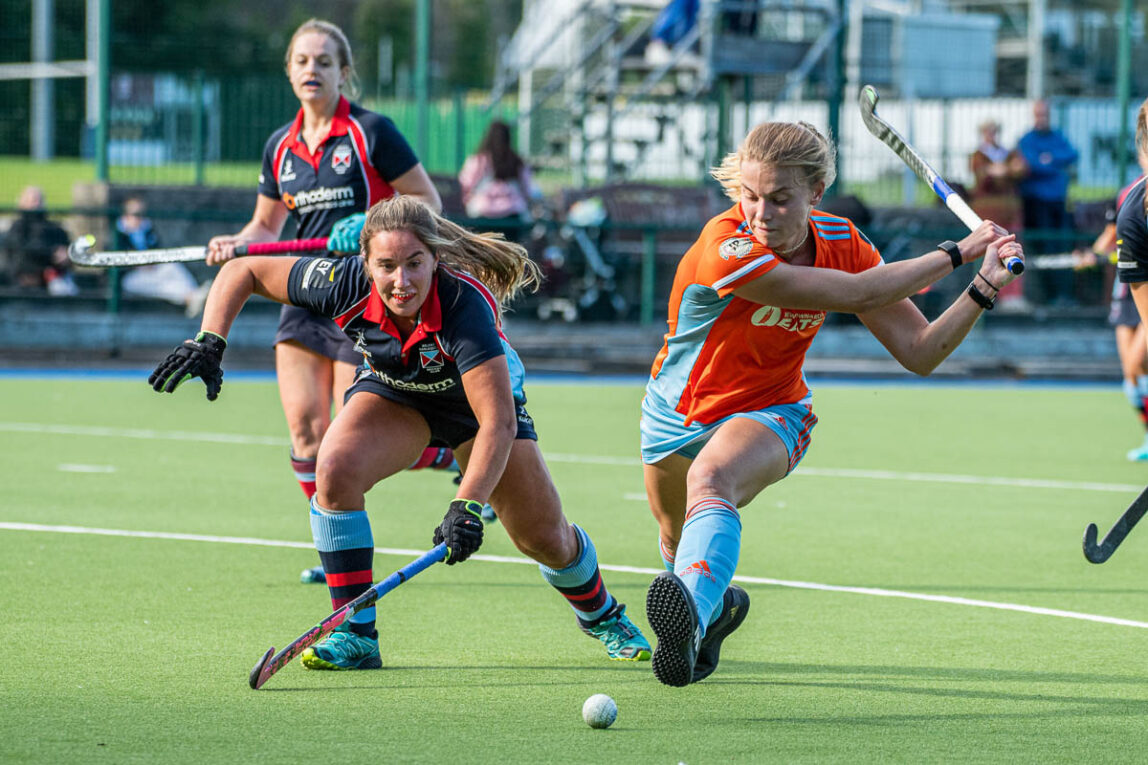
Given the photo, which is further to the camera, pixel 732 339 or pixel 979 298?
pixel 732 339

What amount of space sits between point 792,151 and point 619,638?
64.0 inches

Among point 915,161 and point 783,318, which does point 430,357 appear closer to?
point 783,318

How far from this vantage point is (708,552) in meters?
4.49

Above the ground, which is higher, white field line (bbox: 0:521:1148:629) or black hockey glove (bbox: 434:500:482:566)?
black hockey glove (bbox: 434:500:482:566)

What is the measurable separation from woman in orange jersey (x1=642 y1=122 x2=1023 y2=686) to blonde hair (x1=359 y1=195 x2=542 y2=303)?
520 millimetres

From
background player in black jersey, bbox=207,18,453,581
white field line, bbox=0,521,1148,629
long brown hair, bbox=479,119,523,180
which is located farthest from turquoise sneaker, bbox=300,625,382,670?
long brown hair, bbox=479,119,523,180

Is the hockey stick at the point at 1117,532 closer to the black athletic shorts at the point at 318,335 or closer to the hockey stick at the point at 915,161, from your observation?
the hockey stick at the point at 915,161

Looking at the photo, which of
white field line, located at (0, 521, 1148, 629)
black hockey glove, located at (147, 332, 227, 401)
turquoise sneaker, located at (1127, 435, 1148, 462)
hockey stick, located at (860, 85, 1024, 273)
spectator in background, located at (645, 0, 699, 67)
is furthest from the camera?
spectator in background, located at (645, 0, 699, 67)

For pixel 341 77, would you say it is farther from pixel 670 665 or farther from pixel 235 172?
pixel 235 172

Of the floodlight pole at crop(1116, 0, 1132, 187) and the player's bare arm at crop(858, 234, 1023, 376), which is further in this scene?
the floodlight pole at crop(1116, 0, 1132, 187)

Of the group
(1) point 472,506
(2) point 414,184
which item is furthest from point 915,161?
(2) point 414,184

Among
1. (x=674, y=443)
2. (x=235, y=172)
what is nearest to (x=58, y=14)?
(x=235, y=172)

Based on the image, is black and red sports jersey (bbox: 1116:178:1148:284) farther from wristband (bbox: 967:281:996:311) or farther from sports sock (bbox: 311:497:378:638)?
sports sock (bbox: 311:497:378:638)

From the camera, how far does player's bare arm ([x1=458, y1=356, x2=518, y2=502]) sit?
15.6 ft
